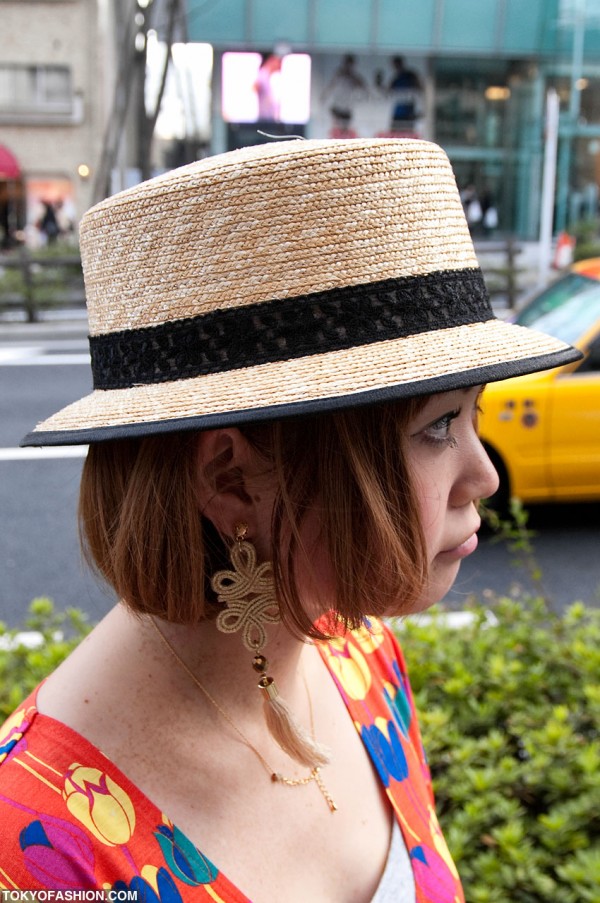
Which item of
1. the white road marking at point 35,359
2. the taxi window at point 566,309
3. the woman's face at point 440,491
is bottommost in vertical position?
the white road marking at point 35,359

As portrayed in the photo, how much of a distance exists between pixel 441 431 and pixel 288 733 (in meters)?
0.47

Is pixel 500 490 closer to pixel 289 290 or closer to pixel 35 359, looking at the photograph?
pixel 289 290

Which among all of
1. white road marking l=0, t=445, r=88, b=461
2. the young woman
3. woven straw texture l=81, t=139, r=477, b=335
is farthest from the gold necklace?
white road marking l=0, t=445, r=88, b=461

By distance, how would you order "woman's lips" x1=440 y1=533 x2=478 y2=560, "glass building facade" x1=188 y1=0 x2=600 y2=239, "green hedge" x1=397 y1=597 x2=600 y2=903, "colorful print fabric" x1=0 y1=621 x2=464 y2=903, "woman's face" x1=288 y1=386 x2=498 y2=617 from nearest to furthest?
"colorful print fabric" x1=0 y1=621 x2=464 y2=903
"woman's face" x1=288 y1=386 x2=498 y2=617
"woman's lips" x1=440 y1=533 x2=478 y2=560
"green hedge" x1=397 y1=597 x2=600 y2=903
"glass building facade" x1=188 y1=0 x2=600 y2=239

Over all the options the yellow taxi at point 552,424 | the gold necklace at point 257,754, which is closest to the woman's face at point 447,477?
the gold necklace at point 257,754

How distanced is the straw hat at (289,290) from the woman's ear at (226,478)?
89 millimetres

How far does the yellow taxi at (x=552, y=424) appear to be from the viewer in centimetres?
573

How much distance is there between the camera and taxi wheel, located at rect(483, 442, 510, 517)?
5.83 m

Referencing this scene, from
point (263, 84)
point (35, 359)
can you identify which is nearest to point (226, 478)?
point (35, 359)

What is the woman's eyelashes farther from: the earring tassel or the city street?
the city street

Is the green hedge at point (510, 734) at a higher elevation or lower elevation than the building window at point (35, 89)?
lower

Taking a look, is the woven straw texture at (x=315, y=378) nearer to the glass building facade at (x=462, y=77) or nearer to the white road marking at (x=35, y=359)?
the white road marking at (x=35, y=359)

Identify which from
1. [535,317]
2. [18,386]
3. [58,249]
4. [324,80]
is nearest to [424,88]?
[324,80]

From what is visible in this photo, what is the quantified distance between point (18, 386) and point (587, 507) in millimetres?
6947
